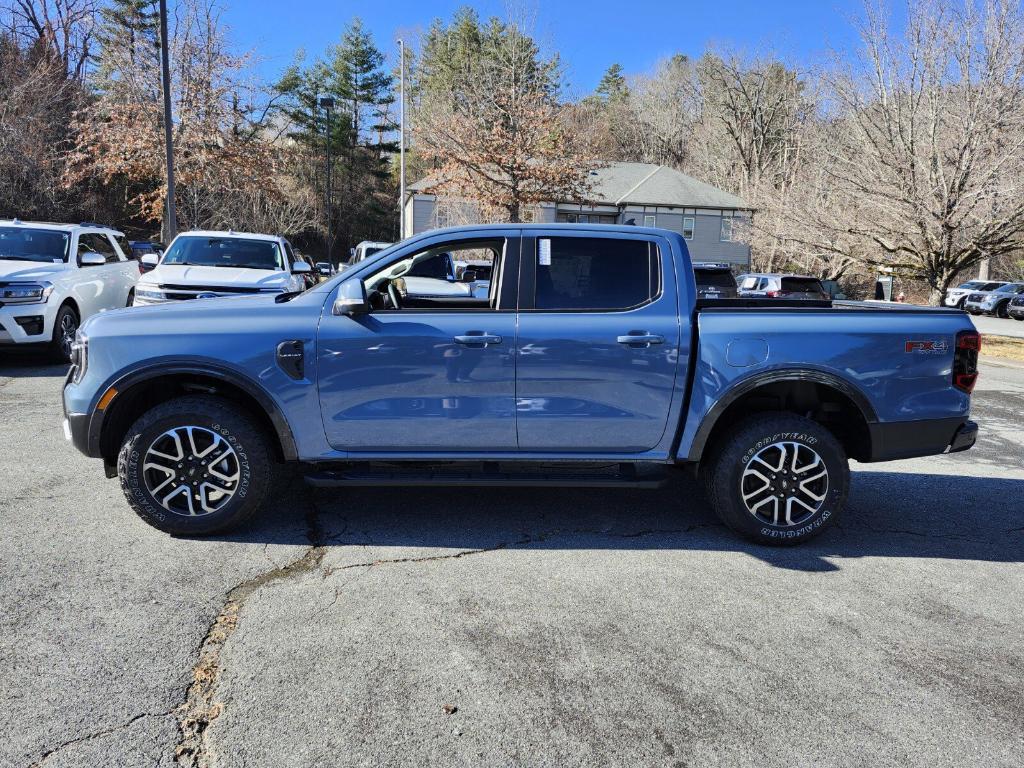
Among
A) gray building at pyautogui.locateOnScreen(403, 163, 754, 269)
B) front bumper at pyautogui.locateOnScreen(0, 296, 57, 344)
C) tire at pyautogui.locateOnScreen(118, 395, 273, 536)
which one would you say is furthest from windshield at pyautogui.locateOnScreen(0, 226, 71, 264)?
gray building at pyautogui.locateOnScreen(403, 163, 754, 269)

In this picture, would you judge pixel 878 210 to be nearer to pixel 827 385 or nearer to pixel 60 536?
pixel 827 385

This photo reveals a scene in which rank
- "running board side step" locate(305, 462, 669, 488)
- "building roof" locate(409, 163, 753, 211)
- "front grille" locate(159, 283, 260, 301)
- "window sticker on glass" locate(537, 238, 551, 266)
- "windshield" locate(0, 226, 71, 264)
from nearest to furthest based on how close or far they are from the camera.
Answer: "running board side step" locate(305, 462, 669, 488) < "window sticker on glass" locate(537, 238, 551, 266) < "front grille" locate(159, 283, 260, 301) < "windshield" locate(0, 226, 71, 264) < "building roof" locate(409, 163, 753, 211)

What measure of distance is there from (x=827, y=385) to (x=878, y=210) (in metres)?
13.1

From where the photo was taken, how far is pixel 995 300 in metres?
32.2

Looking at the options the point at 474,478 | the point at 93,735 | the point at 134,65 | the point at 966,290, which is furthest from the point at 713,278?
the point at 966,290

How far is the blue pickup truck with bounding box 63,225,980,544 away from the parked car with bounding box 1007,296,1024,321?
32446 mm

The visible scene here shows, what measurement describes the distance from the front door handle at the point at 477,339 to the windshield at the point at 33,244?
8919 millimetres

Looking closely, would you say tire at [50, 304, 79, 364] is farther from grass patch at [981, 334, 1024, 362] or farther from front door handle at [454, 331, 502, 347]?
grass patch at [981, 334, 1024, 362]

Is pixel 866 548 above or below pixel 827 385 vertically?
below

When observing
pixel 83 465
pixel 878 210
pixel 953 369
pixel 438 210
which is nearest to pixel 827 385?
pixel 953 369

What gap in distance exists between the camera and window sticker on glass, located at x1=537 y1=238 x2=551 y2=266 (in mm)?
4336

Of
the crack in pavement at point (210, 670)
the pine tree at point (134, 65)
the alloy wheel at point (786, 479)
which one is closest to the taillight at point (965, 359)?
the alloy wheel at point (786, 479)

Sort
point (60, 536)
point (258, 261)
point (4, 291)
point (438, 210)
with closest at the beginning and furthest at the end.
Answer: point (60, 536), point (4, 291), point (258, 261), point (438, 210)

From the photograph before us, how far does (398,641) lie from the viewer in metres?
3.17
